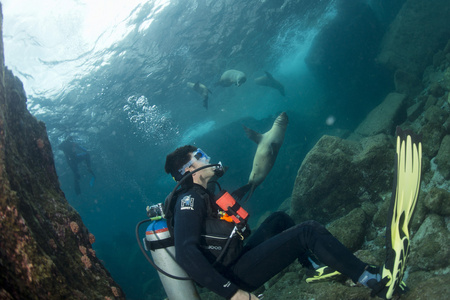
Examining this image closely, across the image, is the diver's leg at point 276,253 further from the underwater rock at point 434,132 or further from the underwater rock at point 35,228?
the underwater rock at point 434,132

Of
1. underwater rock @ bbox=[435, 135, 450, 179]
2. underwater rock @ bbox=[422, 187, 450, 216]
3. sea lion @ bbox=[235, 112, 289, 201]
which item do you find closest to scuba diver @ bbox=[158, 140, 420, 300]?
underwater rock @ bbox=[422, 187, 450, 216]

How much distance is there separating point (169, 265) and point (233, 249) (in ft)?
2.86

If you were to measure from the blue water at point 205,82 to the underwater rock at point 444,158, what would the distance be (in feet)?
45.4

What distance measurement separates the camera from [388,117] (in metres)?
9.23

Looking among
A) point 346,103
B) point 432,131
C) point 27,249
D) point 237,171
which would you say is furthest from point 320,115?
point 27,249

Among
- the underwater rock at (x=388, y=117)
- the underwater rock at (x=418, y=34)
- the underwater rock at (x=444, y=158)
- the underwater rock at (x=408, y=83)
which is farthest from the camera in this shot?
the underwater rock at (x=418, y=34)

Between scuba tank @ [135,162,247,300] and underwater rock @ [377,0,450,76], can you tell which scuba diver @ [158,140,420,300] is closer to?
scuba tank @ [135,162,247,300]

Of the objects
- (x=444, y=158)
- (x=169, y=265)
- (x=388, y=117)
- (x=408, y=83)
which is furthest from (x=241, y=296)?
(x=408, y=83)

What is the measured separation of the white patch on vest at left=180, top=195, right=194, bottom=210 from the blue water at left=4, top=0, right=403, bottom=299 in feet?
45.2

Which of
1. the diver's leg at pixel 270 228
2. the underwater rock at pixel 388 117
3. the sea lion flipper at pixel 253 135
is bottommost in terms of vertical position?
the underwater rock at pixel 388 117

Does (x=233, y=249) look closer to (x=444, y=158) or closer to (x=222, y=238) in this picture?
(x=222, y=238)

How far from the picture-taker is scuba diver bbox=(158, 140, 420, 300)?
2479 mm

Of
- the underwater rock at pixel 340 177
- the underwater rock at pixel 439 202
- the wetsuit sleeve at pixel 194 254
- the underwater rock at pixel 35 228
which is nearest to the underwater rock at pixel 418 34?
the underwater rock at pixel 340 177

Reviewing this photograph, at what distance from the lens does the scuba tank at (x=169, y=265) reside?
3.09 m
